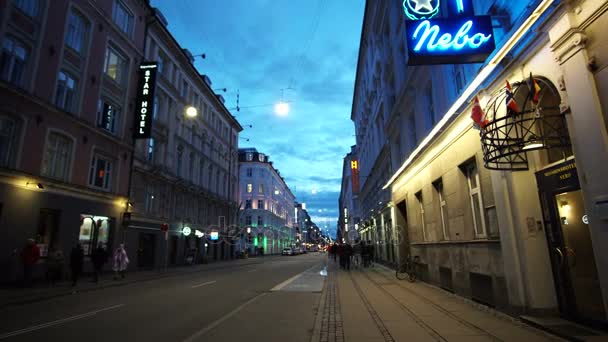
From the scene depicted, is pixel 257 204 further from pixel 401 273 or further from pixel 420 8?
pixel 420 8

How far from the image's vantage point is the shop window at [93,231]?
810 inches

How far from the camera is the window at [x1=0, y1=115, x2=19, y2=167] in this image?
15.3 metres

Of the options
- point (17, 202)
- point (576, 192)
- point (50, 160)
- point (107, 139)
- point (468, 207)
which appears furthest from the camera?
point (107, 139)

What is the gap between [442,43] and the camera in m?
7.96

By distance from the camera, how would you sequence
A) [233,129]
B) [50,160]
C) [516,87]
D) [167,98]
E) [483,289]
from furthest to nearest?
[233,129]
[167,98]
[50,160]
[483,289]
[516,87]

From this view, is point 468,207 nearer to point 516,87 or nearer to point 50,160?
point 516,87

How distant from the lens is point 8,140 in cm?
1561

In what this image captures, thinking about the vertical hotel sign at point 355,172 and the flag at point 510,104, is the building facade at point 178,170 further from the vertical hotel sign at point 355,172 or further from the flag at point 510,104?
the flag at point 510,104

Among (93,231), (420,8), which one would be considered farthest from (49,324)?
(93,231)

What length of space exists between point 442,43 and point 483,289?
6612mm

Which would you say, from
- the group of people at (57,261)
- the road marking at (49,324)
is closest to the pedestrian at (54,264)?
the group of people at (57,261)

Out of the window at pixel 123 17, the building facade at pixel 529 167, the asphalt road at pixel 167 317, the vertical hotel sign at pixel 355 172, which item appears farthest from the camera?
the vertical hotel sign at pixel 355 172

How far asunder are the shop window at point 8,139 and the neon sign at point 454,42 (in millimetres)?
17058

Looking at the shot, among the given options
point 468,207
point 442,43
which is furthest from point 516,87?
point 468,207
